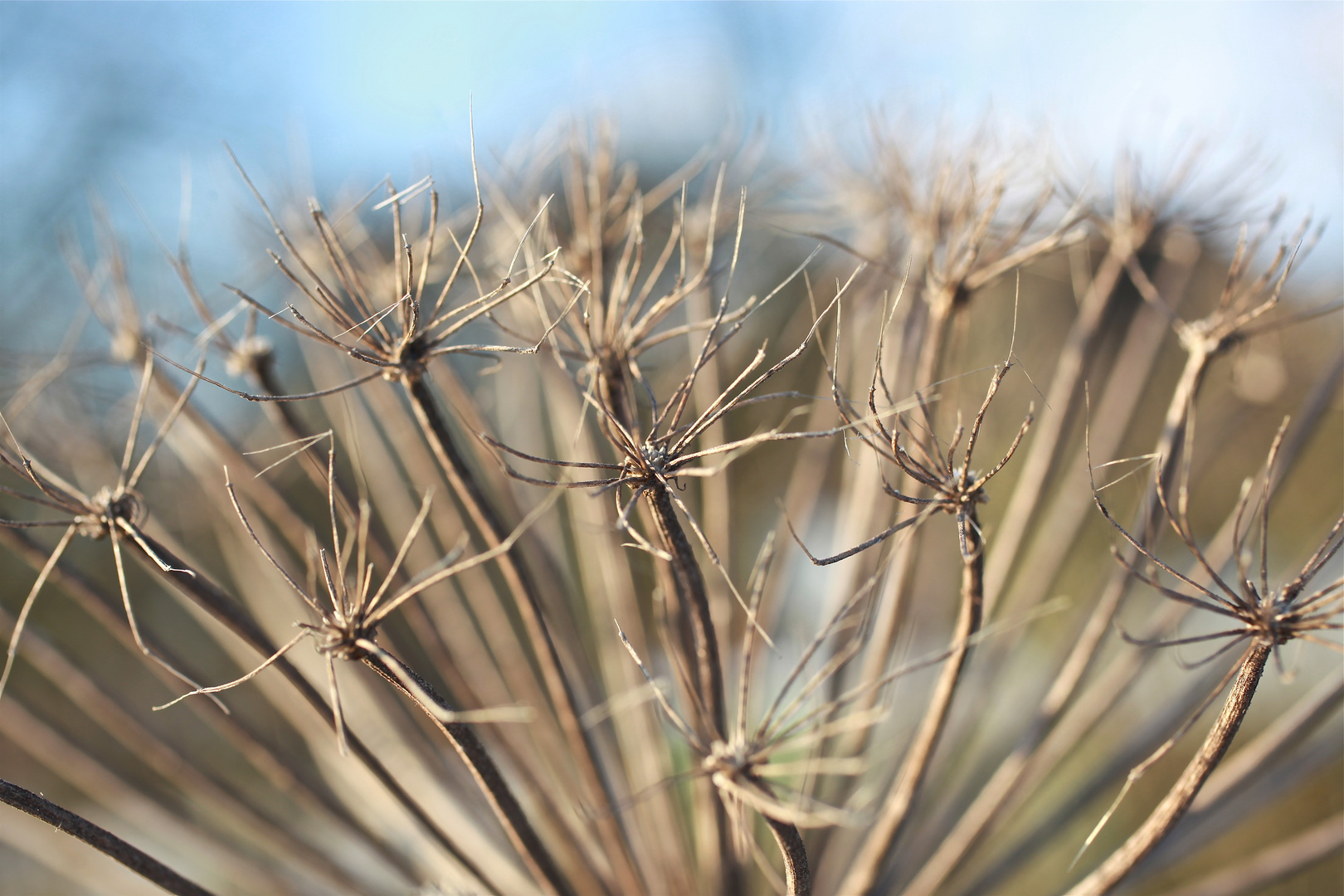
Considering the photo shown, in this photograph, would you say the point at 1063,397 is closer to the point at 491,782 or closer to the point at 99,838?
the point at 491,782


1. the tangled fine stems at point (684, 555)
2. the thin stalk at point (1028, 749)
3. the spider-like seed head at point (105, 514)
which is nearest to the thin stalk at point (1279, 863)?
the tangled fine stems at point (684, 555)

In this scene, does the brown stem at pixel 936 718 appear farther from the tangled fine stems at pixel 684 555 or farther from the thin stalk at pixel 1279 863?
the thin stalk at pixel 1279 863

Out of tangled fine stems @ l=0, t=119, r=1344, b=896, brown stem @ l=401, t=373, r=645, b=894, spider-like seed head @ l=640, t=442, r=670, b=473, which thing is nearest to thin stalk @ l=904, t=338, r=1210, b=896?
tangled fine stems @ l=0, t=119, r=1344, b=896

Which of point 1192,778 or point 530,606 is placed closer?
point 1192,778

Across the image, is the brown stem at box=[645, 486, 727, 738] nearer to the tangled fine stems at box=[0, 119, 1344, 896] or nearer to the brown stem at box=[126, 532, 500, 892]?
the tangled fine stems at box=[0, 119, 1344, 896]

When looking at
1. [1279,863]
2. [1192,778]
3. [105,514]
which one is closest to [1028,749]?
[1279,863]
